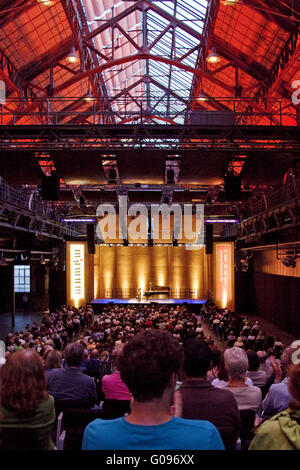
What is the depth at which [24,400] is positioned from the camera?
7.87 feet

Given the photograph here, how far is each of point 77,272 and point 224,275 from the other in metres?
8.21

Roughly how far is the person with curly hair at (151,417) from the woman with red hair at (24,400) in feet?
2.56

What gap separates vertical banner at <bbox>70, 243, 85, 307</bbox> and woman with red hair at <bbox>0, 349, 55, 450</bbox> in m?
21.6

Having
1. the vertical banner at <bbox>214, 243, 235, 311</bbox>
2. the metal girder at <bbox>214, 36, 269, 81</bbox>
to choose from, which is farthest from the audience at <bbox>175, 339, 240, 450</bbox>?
the vertical banner at <bbox>214, 243, 235, 311</bbox>

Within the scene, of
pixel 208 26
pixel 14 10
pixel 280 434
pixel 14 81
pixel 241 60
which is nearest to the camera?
pixel 280 434

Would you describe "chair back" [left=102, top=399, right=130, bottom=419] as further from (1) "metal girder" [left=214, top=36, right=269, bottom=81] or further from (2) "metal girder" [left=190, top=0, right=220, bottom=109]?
(1) "metal girder" [left=214, top=36, right=269, bottom=81]

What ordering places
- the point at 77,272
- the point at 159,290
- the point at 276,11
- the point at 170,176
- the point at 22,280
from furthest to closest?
the point at 22,280 < the point at 159,290 < the point at 77,272 < the point at 276,11 < the point at 170,176

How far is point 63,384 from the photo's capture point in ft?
14.4

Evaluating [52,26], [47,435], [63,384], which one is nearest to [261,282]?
[52,26]

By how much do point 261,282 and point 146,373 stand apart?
23.7 meters

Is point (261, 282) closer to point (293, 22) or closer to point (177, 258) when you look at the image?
point (177, 258)

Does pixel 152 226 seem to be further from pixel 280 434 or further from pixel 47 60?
pixel 280 434

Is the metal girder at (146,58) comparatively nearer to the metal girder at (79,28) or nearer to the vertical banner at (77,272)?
the metal girder at (79,28)

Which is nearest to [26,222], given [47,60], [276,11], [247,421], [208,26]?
[47,60]
